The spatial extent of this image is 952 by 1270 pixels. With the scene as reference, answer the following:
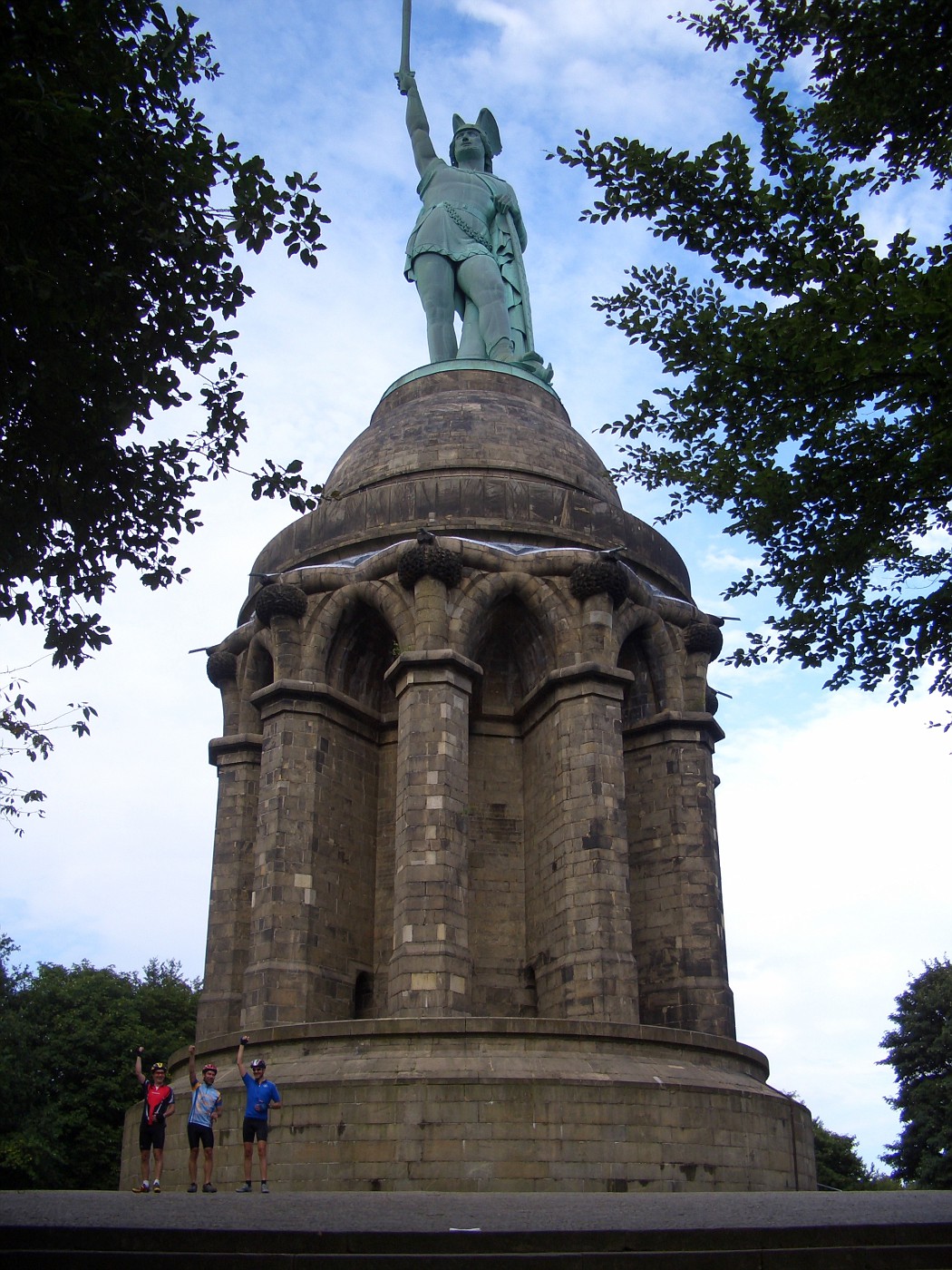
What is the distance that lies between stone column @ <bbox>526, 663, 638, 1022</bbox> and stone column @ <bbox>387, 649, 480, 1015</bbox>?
4.83 feet

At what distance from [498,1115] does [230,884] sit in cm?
917

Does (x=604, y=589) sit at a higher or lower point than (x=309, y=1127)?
higher

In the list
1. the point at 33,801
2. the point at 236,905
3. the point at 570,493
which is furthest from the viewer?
the point at 570,493

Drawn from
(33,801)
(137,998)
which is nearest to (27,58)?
(33,801)

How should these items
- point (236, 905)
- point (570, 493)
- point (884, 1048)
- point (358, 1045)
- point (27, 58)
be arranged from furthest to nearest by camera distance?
1. point (884, 1048)
2. point (570, 493)
3. point (236, 905)
4. point (358, 1045)
5. point (27, 58)

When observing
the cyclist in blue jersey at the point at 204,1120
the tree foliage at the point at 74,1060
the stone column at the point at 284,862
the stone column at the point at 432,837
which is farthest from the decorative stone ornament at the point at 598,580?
the tree foliage at the point at 74,1060

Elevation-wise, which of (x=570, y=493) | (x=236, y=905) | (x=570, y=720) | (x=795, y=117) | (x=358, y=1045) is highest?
(x=570, y=493)

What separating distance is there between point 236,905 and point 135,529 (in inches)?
519

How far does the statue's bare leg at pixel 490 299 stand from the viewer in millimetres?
29188

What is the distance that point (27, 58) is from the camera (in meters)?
8.08

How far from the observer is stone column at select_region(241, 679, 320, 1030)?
19109 millimetres

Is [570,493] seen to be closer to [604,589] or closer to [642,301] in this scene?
[604,589]

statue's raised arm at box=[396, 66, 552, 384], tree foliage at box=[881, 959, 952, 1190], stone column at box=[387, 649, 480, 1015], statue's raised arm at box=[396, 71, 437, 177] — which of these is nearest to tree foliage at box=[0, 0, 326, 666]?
stone column at box=[387, 649, 480, 1015]

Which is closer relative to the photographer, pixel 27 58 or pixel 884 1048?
pixel 27 58
